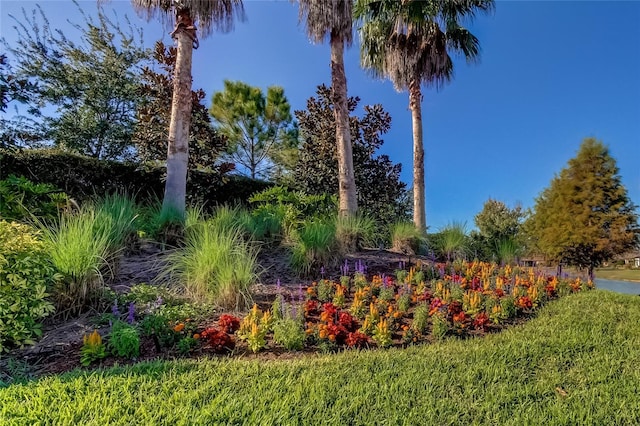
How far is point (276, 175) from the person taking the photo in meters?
21.0

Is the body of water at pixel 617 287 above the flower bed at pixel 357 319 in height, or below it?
above

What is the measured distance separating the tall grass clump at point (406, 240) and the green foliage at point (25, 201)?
6101 millimetres

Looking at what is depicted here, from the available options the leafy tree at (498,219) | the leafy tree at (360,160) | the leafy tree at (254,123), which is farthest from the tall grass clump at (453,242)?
the leafy tree at (254,123)

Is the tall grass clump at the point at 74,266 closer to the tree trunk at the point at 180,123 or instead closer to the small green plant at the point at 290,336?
the small green plant at the point at 290,336

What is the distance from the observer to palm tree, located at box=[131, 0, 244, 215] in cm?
661

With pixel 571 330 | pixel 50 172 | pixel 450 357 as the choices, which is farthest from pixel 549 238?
pixel 50 172

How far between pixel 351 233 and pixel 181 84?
4336 millimetres

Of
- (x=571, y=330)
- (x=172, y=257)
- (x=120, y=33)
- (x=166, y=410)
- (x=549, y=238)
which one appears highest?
(x=120, y=33)

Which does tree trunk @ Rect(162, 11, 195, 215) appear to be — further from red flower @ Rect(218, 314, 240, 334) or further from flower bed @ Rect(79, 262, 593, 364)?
red flower @ Rect(218, 314, 240, 334)

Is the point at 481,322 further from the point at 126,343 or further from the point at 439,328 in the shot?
the point at 126,343

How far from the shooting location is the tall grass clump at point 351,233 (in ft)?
21.3

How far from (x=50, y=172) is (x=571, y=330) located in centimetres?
981

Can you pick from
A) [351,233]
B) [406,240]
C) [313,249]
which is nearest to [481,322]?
[313,249]

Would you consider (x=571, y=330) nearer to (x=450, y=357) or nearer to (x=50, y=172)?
(x=450, y=357)
